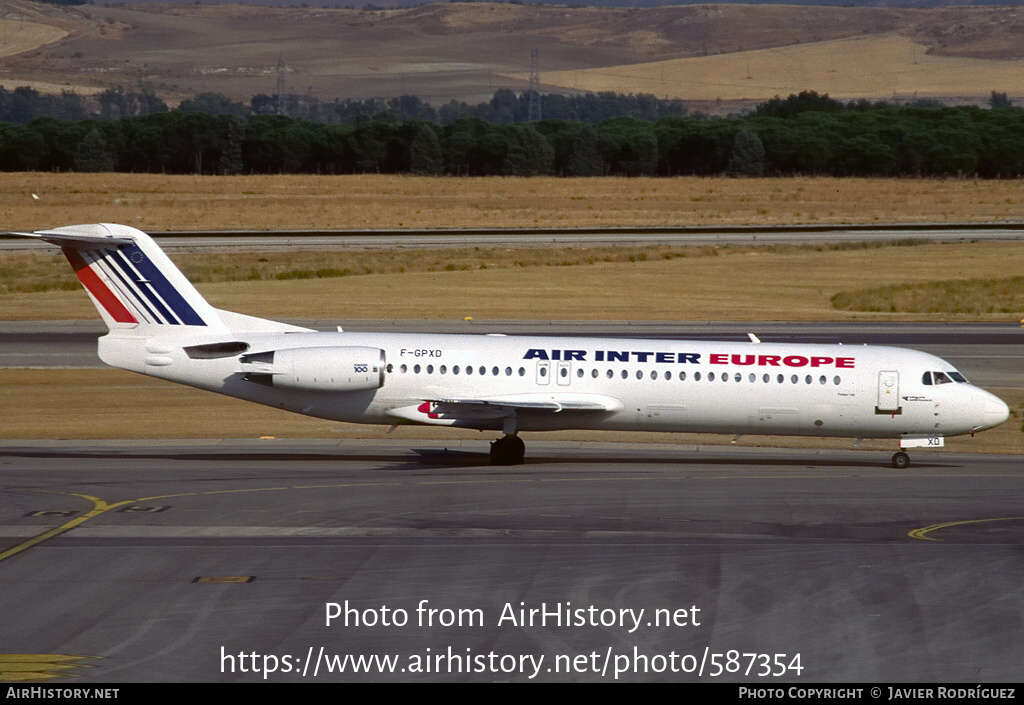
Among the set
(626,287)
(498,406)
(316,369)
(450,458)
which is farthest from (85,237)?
(626,287)

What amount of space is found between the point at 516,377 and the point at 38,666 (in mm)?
17841

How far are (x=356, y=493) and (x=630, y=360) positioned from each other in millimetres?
8460

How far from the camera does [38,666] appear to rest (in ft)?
53.6

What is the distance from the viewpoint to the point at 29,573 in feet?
68.5

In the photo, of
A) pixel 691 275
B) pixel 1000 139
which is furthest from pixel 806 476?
pixel 1000 139

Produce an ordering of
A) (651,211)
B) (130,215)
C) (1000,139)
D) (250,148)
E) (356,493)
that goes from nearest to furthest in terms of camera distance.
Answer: (356,493), (130,215), (651,211), (1000,139), (250,148)

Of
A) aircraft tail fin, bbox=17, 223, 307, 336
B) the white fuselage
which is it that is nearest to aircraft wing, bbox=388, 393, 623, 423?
the white fuselage

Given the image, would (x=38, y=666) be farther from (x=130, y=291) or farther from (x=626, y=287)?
(x=626, y=287)

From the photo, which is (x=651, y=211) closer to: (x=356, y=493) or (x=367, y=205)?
(x=367, y=205)

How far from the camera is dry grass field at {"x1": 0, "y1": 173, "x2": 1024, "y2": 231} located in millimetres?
97812

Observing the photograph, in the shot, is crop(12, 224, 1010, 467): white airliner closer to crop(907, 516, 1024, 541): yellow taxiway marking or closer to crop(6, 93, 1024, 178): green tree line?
crop(907, 516, 1024, 541): yellow taxiway marking

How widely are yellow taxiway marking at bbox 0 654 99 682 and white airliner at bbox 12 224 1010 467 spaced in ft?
51.5

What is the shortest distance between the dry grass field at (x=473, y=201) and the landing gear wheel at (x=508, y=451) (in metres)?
63.8

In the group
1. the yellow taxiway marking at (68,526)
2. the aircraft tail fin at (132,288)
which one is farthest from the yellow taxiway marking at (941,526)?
the aircraft tail fin at (132,288)
